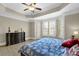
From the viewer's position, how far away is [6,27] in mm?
1843

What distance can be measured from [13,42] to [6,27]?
1.24 ft

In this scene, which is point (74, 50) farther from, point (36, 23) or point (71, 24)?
point (36, 23)

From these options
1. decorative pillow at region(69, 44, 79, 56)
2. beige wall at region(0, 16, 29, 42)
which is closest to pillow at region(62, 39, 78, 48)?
decorative pillow at region(69, 44, 79, 56)

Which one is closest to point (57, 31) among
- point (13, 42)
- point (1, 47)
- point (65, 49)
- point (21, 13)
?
point (65, 49)

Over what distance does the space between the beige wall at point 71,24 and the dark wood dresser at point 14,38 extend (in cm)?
82

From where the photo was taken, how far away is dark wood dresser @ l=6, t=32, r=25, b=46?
1.95 metres

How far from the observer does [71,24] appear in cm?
184

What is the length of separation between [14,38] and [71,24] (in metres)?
1.16

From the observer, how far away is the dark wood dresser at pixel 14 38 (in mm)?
1948

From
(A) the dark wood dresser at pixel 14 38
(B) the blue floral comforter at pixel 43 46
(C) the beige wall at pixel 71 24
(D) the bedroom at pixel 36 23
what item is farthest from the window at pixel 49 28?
(A) the dark wood dresser at pixel 14 38

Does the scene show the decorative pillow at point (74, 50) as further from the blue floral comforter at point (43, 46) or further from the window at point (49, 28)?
the window at point (49, 28)

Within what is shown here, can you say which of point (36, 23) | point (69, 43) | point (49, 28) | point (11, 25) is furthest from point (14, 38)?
point (69, 43)

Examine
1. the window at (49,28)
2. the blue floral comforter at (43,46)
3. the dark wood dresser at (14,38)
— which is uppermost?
the window at (49,28)

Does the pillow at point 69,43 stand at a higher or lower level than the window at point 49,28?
lower
